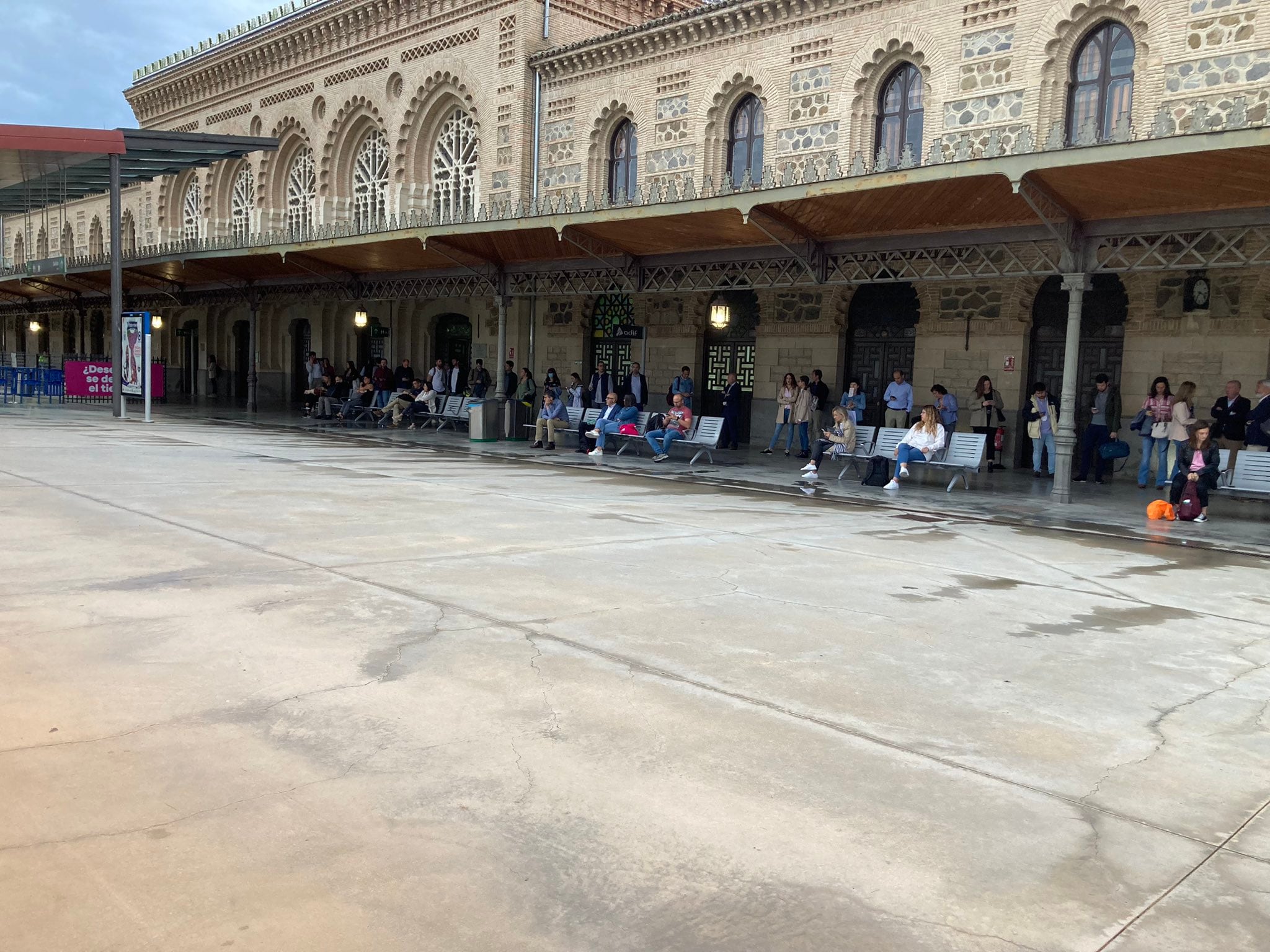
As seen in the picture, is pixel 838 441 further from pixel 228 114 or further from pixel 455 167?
pixel 228 114

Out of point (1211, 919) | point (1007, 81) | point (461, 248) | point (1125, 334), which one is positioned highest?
point (1007, 81)

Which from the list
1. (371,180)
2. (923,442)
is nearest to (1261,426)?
(923,442)

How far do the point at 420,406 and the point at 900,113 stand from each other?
38.7ft

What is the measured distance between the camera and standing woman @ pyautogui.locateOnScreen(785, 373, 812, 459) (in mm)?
18641

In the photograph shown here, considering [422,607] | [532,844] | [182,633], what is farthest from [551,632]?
[532,844]

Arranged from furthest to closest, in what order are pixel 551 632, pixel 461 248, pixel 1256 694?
pixel 461 248, pixel 551 632, pixel 1256 694

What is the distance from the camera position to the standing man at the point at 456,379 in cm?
2462

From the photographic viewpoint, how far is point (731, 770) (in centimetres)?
372

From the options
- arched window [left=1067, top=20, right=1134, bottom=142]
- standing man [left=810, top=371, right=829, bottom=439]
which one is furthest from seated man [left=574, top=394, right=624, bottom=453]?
arched window [left=1067, top=20, right=1134, bottom=142]

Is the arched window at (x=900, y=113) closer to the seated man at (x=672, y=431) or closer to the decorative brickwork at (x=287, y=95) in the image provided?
the seated man at (x=672, y=431)

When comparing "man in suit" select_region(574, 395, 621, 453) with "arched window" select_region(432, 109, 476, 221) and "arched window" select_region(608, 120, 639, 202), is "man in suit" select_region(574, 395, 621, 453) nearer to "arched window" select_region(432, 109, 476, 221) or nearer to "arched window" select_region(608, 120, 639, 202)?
"arched window" select_region(608, 120, 639, 202)

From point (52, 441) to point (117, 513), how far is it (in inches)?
313

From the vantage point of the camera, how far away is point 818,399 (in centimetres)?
1917

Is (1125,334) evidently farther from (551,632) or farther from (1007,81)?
(551,632)
